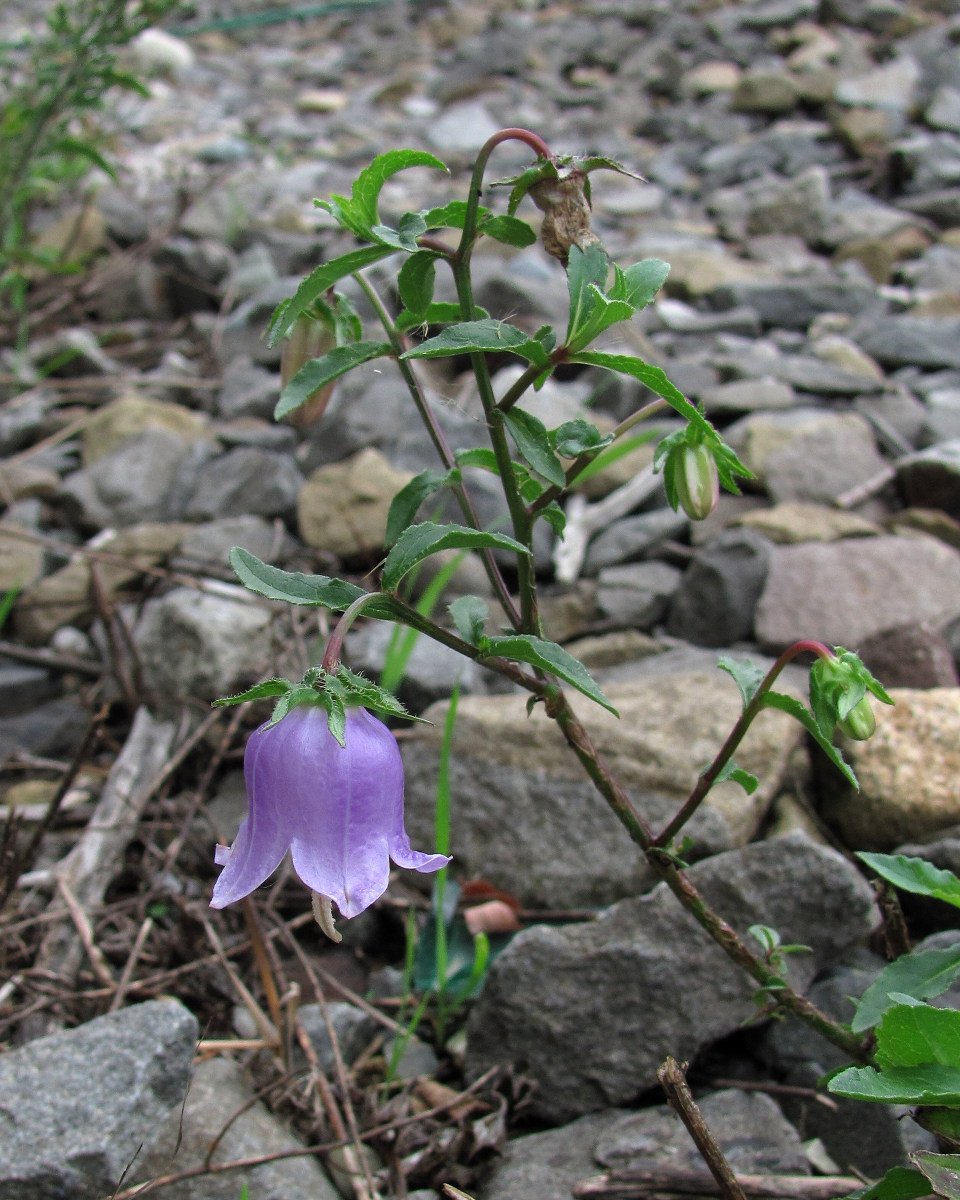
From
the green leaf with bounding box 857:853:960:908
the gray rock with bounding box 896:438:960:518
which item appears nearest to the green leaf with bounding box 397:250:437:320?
the green leaf with bounding box 857:853:960:908

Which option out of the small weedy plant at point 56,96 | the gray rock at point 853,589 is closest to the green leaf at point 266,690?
the gray rock at point 853,589

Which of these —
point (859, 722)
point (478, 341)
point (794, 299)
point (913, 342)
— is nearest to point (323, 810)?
point (478, 341)

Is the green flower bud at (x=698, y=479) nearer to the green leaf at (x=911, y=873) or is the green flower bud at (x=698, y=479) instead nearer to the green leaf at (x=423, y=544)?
the green leaf at (x=423, y=544)

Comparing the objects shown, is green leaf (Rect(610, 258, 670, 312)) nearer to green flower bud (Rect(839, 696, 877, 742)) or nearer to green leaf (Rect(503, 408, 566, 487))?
green leaf (Rect(503, 408, 566, 487))

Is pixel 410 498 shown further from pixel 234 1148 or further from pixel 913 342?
pixel 913 342

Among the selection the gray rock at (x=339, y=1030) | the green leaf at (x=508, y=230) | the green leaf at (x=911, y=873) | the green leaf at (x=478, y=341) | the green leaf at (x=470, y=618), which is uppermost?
the green leaf at (x=508, y=230)

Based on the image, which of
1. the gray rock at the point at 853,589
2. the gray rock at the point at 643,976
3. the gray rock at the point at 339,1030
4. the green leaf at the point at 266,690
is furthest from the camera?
the gray rock at the point at 853,589
